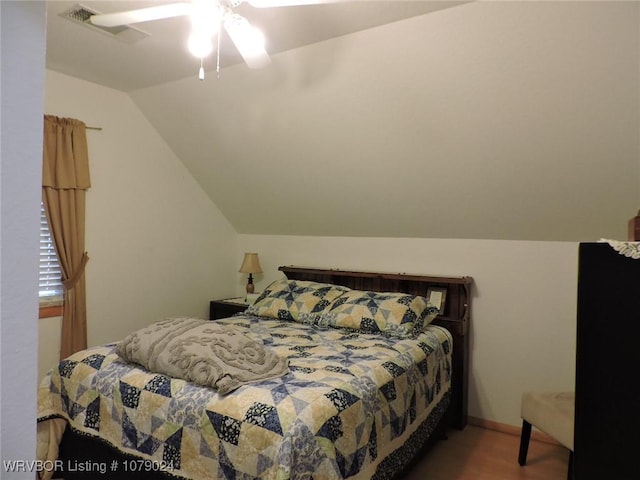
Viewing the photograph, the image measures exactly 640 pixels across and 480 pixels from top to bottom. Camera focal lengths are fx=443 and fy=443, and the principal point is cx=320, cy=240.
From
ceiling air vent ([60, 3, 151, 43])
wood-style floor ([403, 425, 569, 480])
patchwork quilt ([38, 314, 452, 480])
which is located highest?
ceiling air vent ([60, 3, 151, 43])

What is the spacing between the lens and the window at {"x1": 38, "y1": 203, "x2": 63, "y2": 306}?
3.16m

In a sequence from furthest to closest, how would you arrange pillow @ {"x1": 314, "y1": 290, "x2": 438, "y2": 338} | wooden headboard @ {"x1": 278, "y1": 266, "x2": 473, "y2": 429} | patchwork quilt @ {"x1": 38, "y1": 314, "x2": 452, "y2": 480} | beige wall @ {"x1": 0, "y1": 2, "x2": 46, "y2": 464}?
wooden headboard @ {"x1": 278, "y1": 266, "x2": 473, "y2": 429} < pillow @ {"x1": 314, "y1": 290, "x2": 438, "y2": 338} < patchwork quilt @ {"x1": 38, "y1": 314, "x2": 452, "y2": 480} < beige wall @ {"x1": 0, "y1": 2, "x2": 46, "y2": 464}

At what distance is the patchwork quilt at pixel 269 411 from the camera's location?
1646mm

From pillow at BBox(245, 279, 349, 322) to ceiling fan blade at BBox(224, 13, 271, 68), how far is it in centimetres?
188

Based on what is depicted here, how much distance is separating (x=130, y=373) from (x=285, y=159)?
2063mm

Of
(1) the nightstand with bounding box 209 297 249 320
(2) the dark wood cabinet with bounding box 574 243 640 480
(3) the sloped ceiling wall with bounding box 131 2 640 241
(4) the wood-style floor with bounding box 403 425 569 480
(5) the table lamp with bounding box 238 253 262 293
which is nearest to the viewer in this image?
(2) the dark wood cabinet with bounding box 574 243 640 480

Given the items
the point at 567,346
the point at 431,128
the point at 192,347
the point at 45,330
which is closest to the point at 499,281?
the point at 567,346

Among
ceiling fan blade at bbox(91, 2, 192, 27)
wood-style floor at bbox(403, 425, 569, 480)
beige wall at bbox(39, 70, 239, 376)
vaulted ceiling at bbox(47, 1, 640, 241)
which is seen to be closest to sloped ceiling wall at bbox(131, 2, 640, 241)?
vaulted ceiling at bbox(47, 1, 640, 241)

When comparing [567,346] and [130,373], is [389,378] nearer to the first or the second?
[130,373]

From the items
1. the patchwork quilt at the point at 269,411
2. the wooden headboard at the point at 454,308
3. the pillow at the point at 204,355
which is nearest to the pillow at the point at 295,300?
the wooden headboard at the point at 454,308

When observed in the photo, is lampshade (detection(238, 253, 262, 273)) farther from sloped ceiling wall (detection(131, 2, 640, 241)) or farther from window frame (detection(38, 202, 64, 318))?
window frame (detection(38, 202, 64, 318))

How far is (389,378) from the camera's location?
7.32 feet

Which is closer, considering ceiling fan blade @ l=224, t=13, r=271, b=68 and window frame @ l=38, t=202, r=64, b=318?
ceiling fan blade @ l=224, t=13, r=271, b=68

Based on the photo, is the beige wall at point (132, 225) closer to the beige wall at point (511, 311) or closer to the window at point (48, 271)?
the window at point (48, 271)
